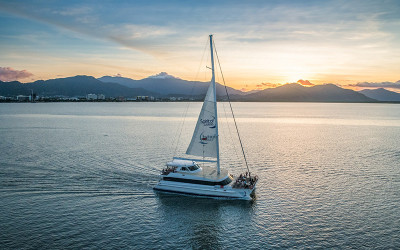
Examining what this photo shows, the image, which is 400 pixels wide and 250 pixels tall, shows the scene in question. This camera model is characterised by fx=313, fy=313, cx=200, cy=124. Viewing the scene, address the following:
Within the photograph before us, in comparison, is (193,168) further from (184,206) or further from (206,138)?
(184,206)

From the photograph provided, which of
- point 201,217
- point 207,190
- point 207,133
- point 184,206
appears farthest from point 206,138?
point 201,217

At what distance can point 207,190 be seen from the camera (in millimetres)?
37781

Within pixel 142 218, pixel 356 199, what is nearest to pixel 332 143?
pixel 356 199

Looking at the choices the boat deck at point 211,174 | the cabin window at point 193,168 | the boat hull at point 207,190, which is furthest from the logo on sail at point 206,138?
the boat hull at point 207,190

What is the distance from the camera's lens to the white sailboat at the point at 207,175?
37.6 metres

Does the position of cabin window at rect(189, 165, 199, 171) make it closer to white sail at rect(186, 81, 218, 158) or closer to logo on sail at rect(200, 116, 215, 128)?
white sail at rect(186, 81, 218, 158)

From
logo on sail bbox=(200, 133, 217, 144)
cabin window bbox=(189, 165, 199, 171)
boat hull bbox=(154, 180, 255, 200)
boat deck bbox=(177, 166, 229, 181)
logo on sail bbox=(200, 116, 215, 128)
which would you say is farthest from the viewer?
cabin window bbox=(189, 165, 199, 171)

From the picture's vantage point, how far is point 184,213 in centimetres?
3406

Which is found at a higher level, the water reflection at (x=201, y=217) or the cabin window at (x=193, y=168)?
the cabin window at (x=193, y=168)

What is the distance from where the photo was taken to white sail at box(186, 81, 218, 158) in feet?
127

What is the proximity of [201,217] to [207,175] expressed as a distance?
720 cm

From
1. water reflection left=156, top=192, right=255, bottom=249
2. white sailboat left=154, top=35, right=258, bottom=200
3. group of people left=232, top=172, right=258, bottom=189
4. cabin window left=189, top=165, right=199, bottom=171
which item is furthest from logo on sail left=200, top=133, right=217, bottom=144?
water reflection left=156, top=192, right=255, bottom=249

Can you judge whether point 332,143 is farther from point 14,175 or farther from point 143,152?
point 14,175

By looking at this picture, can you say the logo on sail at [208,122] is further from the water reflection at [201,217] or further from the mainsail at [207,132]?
the water reflection at [201,217]
